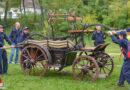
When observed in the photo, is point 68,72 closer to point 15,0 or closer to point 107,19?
point 107,19

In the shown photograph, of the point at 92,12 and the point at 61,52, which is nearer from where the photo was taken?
the point at 61,52

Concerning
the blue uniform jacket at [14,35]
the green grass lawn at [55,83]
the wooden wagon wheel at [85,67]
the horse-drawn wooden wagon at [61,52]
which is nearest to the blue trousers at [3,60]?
the green grass lawn at [55,83]

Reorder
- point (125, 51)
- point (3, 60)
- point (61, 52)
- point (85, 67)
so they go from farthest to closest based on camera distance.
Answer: point (3, 60)
point (61, 52)
point (85, 67)
point (125, 51)

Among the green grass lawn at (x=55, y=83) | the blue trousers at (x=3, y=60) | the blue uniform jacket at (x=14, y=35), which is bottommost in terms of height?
the green grass lawn at (x=55, y=83)

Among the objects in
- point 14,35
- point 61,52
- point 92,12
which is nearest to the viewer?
point 61,52

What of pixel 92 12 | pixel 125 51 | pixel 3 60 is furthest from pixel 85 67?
pixel 92 12

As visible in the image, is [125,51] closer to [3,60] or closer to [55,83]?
[55,83]

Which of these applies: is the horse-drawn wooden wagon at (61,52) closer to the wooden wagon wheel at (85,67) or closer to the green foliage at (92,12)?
the wooden wagon wheel at (85,67)

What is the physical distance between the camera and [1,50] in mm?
7379

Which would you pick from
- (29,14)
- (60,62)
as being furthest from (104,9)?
(60,62)

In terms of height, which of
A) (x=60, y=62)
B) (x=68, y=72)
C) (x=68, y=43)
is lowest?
(x=68, y=72)

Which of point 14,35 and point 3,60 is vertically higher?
point 14,35

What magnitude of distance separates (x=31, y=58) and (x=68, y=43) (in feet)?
4.39

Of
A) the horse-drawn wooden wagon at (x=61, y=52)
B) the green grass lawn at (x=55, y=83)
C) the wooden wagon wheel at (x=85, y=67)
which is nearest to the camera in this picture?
the green grass lawn at (x=55, y=83)
